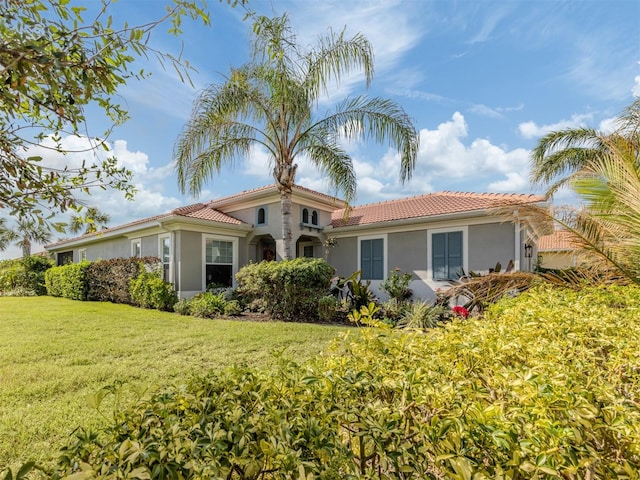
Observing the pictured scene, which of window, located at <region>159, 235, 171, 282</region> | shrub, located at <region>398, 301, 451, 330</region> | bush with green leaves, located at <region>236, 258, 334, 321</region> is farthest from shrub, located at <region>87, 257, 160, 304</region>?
shrub, located at <region>398, 301, 451, 330</region>

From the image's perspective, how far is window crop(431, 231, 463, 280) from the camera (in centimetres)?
1268

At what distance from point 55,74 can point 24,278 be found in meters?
28.3

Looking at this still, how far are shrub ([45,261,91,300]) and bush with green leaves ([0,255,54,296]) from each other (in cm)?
323

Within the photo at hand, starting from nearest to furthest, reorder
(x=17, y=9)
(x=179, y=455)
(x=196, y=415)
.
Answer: (x=179, y=455) < (x=196, y=415) < (x=17, y=9)

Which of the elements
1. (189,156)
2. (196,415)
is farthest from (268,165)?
(196,415)

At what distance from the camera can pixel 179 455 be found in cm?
116

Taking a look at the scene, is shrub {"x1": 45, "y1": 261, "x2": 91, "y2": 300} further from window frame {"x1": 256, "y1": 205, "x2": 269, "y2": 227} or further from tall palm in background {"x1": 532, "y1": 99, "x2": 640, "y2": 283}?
tall palm in background {"x1": 532, "y1": 99, "x2": 640, "y2": 283}

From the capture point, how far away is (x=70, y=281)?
17.7m

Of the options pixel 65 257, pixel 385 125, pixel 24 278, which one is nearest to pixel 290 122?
pixel 385 125

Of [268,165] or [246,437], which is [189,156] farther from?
[246,437]

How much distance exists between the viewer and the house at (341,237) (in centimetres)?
1230

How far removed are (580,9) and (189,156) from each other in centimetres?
1130

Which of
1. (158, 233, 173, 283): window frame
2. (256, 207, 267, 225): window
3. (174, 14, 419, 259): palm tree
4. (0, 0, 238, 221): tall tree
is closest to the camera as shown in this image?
(0, 0, 238, 221): tall tree

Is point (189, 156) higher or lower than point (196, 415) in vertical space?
higher
